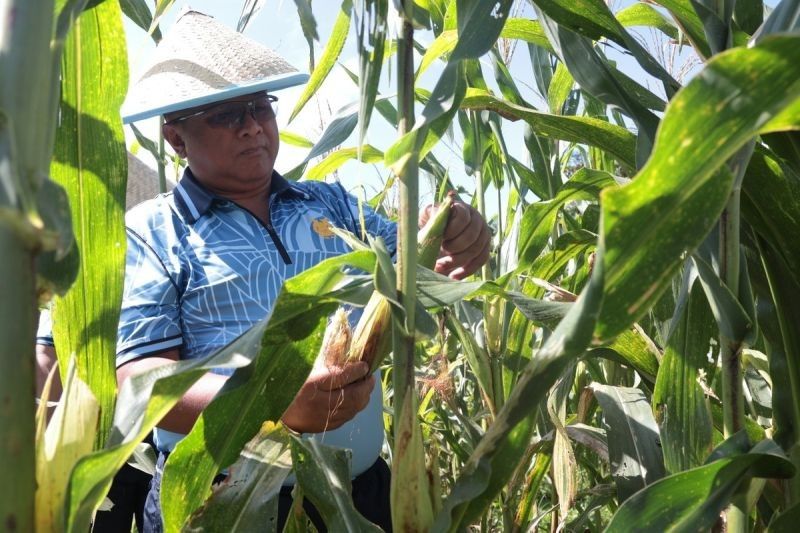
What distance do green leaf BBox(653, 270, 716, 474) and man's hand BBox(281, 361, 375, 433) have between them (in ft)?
1.03

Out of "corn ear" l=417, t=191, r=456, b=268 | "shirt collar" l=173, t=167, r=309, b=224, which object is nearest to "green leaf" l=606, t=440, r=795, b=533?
"corn ear" l=417, t=191, r=456, b=268

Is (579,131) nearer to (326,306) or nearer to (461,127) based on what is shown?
(326,306)

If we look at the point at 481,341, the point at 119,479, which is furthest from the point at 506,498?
the point at 119,479

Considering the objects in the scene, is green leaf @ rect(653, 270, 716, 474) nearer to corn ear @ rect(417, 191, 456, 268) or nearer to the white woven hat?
corn ear @ rect(417, 191, 456, 268)

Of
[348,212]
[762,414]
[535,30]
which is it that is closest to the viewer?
[535,30]

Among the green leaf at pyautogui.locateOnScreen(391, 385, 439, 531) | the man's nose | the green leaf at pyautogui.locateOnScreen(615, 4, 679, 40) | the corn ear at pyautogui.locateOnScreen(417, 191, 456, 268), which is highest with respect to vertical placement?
the green leaf at pyautogui.locateOnScreen(615, 4, 679, 40)

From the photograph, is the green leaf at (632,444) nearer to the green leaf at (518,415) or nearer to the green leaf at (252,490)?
the green leaf at (518,415)

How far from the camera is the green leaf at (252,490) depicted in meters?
0.70

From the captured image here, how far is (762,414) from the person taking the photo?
1204mm

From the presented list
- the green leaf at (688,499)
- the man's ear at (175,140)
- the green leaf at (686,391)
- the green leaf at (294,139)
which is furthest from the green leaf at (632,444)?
the green leaf at (294,139)

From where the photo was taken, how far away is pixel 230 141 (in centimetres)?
129

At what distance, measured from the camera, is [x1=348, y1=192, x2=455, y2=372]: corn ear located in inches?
29.6

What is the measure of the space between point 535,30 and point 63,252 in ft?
2.44

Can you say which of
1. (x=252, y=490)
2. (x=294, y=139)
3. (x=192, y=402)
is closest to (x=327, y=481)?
(x=252, y=490)
